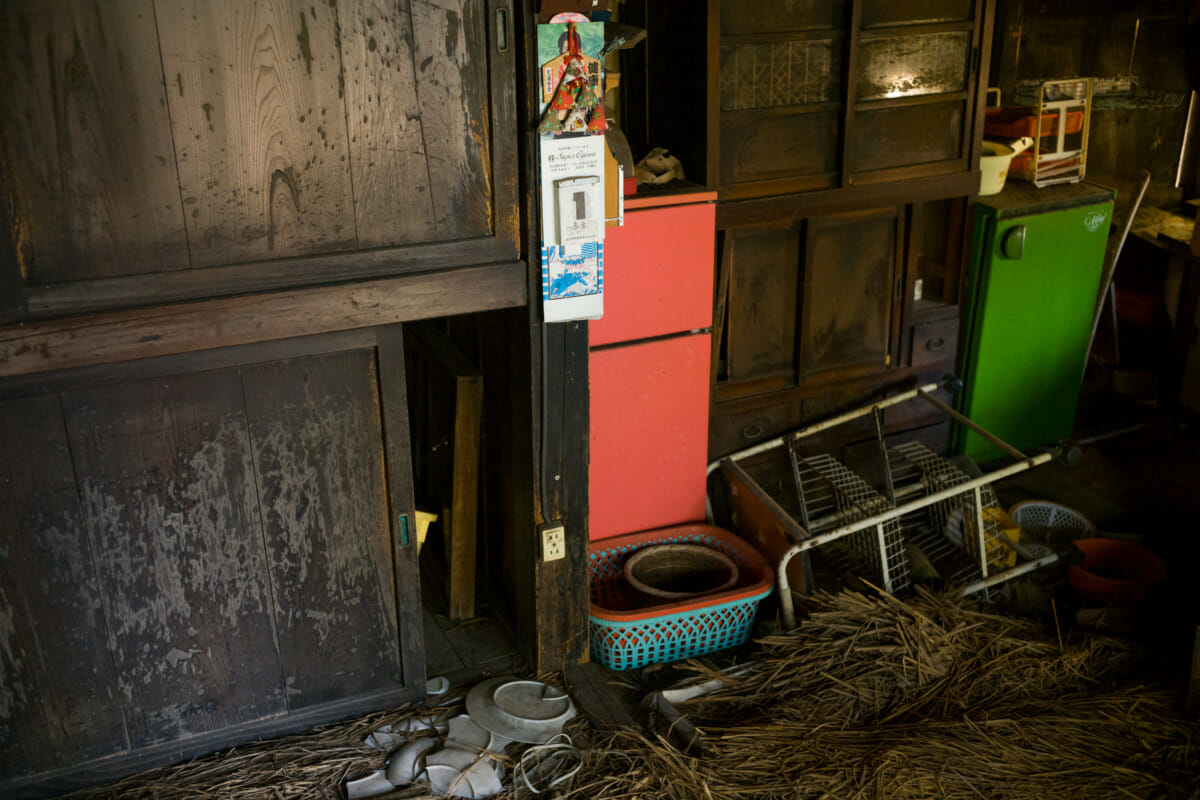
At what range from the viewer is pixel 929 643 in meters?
3.97

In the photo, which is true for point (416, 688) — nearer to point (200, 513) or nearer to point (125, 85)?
point (200, 513)

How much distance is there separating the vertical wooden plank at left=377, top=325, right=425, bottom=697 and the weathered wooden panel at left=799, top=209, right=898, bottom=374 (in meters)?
2.32

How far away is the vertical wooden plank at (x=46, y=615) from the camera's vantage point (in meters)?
2.93

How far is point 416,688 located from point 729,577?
140 cm

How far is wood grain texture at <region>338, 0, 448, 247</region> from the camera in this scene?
2.92m

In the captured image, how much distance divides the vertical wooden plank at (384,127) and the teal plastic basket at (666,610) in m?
1.66

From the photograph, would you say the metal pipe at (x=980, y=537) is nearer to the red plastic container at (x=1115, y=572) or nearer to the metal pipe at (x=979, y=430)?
the metal pipe at (x=979, y=430)

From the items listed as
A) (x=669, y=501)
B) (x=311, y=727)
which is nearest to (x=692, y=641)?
(x=669, y=501)

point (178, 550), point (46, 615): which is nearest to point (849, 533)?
point (178, 550)

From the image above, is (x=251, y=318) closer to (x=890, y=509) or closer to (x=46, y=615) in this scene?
(x=46, y=615)

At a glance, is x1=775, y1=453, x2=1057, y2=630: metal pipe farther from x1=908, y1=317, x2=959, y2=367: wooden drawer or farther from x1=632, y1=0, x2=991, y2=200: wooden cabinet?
x1=632, y1=0, x2=991, y2=200: wooden cabinet

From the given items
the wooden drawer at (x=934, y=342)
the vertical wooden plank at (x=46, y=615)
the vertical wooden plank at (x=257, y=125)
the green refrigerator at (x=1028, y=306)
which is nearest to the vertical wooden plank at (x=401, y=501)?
the vertical wooden plank at (x=257, y=125)

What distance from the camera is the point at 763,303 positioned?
4887 millimetres

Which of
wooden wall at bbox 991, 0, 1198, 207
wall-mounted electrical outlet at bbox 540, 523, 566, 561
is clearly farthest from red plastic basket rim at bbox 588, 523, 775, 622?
wooden wall at bbox 991, 0, 1198, 207
